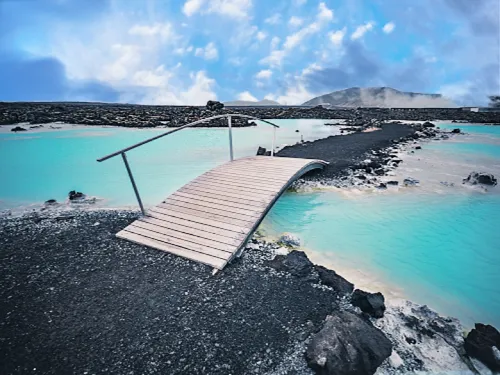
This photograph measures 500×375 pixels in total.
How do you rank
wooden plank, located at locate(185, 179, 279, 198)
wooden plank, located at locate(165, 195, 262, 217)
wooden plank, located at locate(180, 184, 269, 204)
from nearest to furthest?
wooden plank, located at locate(165, 195, 262, 217), wooden plank, located at locate(180, 184, 269, 204), wooden plank, located at locate(185, 179, 279, 198)

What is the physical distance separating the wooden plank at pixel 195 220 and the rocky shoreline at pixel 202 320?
0.61 metres

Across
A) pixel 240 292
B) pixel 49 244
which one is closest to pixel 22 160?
pixel 49 244

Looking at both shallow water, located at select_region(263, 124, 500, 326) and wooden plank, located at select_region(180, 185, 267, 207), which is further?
wooden plank, located at select_region(180, 185, 267, 207)

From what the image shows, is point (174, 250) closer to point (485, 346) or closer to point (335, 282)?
point (335, 282)

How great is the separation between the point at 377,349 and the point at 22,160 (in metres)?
19.1

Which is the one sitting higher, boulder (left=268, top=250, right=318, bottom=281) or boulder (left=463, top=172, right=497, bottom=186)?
boulder (left=268, top=250, right=318, bottom=281)

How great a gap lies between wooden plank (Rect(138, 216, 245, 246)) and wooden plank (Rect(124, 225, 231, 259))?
10.8 inches

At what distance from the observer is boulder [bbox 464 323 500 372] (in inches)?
136

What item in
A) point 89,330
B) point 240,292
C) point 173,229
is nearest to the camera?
point 89,330

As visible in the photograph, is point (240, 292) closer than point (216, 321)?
No

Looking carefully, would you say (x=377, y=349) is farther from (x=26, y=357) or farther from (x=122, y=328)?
(x=26, y=357)

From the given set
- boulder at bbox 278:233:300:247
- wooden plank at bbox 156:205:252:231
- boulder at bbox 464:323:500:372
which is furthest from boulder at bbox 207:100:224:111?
boulder at bbox 464:323:500:372

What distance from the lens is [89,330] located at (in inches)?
145

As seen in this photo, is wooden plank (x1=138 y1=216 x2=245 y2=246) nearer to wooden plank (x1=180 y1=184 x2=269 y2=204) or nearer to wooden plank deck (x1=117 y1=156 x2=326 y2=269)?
wooden plank deck (x1=117 y1=156 x2=326 y2=269)
